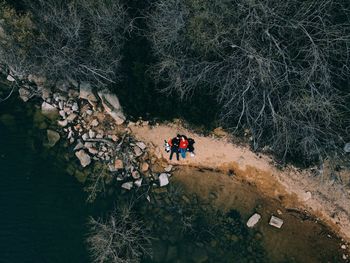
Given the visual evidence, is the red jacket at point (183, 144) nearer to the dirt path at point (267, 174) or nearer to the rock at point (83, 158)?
the dirt path at point (267, 174)

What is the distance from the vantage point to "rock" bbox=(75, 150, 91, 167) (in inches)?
639

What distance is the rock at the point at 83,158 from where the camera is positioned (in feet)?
53.2

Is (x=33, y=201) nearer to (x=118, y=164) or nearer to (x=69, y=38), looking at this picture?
(x=118, y=164)

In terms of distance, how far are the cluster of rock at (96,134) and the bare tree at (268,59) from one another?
3.06 meters

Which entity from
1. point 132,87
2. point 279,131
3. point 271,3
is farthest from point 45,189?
point 271,3

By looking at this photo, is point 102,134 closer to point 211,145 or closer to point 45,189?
point 45,189

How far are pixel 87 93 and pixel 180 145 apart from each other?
166 inches

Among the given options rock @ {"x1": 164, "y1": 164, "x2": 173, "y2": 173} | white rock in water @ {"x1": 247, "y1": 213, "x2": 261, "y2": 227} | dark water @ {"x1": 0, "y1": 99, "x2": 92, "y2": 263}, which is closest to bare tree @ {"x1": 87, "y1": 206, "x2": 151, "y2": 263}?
dark water @ {"x1": 0, "y1": 99, "x2": 92, "y2": 263}

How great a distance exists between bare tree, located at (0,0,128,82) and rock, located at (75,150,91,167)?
3.16 m

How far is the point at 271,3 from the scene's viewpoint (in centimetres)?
1298

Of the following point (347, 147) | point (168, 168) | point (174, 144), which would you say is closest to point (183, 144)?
point (174, 144)

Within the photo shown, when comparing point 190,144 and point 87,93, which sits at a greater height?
point 87,93

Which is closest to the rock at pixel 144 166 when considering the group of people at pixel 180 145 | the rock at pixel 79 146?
the group of people at pixel 180 145

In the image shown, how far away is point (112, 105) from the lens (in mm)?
15820
